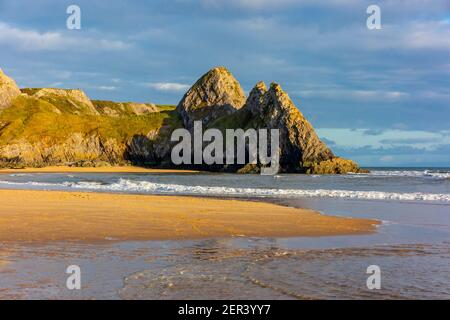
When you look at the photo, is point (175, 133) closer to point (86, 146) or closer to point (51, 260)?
point (86, 146)

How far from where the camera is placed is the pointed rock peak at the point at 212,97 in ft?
502

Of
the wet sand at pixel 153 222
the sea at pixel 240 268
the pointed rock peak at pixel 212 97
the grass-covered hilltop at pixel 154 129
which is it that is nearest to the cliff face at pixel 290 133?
the grass-covered hilltop at pixel 154 129

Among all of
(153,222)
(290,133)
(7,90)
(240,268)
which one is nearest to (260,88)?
(290,133)

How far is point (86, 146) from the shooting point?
142875 mm

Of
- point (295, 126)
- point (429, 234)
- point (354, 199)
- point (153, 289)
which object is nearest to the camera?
point (153, 289)

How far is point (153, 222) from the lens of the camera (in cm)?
1869

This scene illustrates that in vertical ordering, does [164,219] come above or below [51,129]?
below

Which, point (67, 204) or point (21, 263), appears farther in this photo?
point (67, 204)

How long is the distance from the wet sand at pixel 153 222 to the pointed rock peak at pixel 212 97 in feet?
419

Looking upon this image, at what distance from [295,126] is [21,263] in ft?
330

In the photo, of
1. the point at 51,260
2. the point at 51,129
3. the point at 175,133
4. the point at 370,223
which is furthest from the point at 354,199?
the point at 51,129

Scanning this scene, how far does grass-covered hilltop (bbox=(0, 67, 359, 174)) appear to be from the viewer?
107500mm

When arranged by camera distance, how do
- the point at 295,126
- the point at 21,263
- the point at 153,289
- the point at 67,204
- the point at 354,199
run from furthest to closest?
the point at 295,126 → the point at 354,199 → the point at 67,204 → the point at 21,263 → the point at 153,289

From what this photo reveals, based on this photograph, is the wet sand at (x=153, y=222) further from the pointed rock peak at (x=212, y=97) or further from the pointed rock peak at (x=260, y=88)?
the pointed rock peak at (x=212, y=97)
